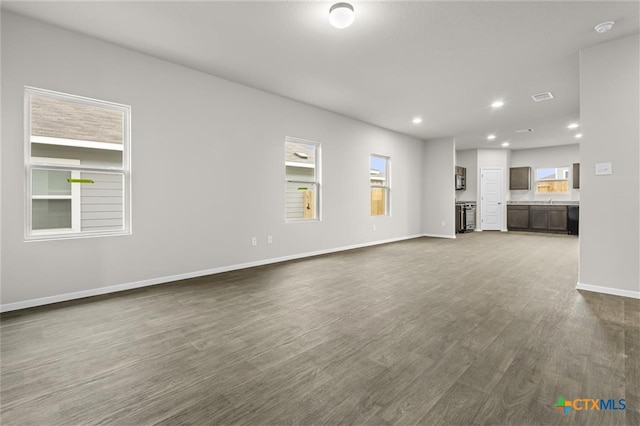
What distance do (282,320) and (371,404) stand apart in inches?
48.8

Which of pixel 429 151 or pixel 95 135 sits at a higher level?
pixel 429 151

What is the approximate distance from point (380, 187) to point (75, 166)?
19.3 ft

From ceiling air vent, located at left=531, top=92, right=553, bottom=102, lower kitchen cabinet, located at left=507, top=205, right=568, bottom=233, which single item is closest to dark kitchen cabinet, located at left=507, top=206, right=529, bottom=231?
lower kitchen cabinet, located at left=507, top=205, right=568, bottom=233

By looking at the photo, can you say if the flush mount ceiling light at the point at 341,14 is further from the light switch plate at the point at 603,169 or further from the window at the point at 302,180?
the light switch plate at the point at 603,169

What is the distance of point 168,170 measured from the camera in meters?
3.85

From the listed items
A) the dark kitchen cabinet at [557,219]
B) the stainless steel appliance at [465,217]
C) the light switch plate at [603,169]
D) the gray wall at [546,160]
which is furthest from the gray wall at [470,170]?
the light switch plate at [603,169]

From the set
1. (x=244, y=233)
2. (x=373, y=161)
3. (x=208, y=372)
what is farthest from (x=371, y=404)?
(x=373, y=161)

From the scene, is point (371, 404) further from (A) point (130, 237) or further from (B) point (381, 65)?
(B) point (381, 65)

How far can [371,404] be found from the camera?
59.5 inches

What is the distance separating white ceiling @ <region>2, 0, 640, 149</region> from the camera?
9.09 feet

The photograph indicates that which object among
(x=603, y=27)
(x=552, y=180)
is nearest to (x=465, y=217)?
A: (x=552, y=180)

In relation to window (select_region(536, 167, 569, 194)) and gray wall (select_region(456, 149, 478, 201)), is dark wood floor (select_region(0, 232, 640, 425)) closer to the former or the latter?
gray wall (select_region(456, 149, 478, 201))

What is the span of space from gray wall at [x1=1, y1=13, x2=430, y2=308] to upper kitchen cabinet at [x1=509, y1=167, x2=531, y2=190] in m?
7.33

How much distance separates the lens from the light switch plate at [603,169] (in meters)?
3.24
